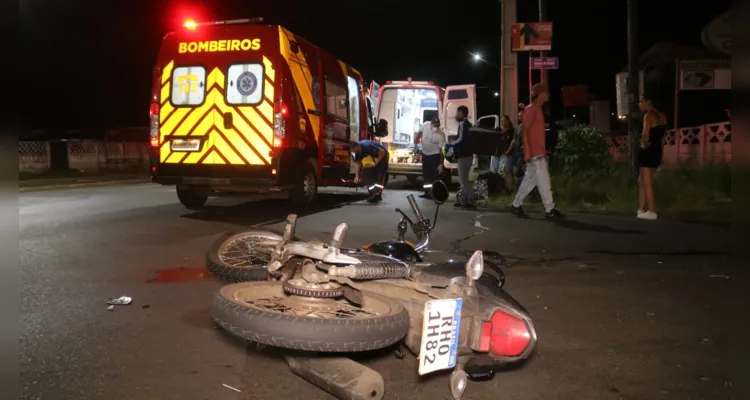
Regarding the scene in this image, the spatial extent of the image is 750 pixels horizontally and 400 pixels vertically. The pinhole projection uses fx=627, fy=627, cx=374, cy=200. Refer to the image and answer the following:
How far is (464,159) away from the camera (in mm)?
10750

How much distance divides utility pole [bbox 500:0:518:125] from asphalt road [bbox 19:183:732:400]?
6.28 meters

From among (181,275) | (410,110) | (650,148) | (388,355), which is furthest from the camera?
(410,110)

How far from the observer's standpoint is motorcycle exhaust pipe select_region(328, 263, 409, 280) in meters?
3.27

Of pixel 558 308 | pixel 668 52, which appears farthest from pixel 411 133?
pixel 668 52

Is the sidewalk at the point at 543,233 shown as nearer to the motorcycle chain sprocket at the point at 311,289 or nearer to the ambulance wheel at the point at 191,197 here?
the ambulance wheel at the point at 191,197

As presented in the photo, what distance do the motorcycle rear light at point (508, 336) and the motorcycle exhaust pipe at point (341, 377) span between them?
69cm

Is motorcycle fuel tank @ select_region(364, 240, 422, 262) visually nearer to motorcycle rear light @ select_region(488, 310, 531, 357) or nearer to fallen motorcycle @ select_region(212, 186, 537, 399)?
fallen motorcycle @ select_region(212, 186, 537, 399)

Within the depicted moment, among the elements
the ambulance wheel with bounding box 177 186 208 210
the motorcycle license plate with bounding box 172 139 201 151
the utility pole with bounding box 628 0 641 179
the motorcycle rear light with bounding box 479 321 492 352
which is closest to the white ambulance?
the utility pole with bounding box 628 0 641 179

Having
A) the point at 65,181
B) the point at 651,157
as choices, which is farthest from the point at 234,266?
the point at 65,181

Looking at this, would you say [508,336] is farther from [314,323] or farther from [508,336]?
[314,323]

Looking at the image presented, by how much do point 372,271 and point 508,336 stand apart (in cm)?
78

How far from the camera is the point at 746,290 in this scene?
1.92 meters

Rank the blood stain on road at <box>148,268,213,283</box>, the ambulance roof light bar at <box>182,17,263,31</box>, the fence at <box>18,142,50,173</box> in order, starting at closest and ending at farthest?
the blood stain on road at <box>148,268,213,283</box> → the ambulance roof light bar at <box>182,17,263,31</box> → the fence at <box>18,142,50,173</box>

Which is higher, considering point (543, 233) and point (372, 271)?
point (372, 271)
